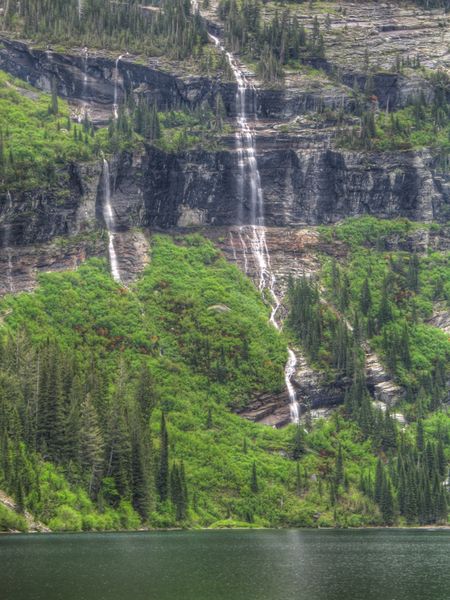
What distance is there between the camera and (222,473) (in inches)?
5940

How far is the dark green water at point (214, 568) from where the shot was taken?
227ft

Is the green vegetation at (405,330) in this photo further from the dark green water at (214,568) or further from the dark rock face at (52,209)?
the dark green water at (214,568)

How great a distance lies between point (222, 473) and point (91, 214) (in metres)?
66.7

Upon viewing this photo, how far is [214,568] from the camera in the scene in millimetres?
82812

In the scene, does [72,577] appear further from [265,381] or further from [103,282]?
[103,282]

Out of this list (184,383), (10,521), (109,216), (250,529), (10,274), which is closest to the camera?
(10,521)

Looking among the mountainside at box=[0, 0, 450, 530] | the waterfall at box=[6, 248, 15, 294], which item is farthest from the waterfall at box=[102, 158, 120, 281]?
the waterfall at box=[6, 248, 15, 294]

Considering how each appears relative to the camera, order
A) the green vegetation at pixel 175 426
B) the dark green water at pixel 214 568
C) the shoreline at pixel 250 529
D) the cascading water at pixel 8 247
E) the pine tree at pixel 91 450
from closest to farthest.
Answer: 1. the dark green water at pixel 214 568
2. the shoreline at pixel 250 529
3. the pine tree at pixel 91 450
4. the green vegetation at pixel 175 426
5. the cascading water at pixel 8 247

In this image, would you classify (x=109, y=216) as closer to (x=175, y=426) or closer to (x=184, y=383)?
(x=184, y=383)

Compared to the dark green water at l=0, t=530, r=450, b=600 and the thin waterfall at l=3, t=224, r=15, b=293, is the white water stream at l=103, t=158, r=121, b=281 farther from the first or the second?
the dark green water at l=0, t=530, r=450, b=600

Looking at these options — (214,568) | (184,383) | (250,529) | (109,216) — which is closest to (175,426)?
(184,383)

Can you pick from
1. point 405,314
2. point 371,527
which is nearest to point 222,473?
point 371,527

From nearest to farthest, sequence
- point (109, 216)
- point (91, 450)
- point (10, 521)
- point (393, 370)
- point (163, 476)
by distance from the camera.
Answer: point (10, 521) < point (91, 450) < point (163, 476) < point (393, 370) < point (109, 216)

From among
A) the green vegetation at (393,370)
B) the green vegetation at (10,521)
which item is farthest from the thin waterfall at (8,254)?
the green vegetation at (10,521)
